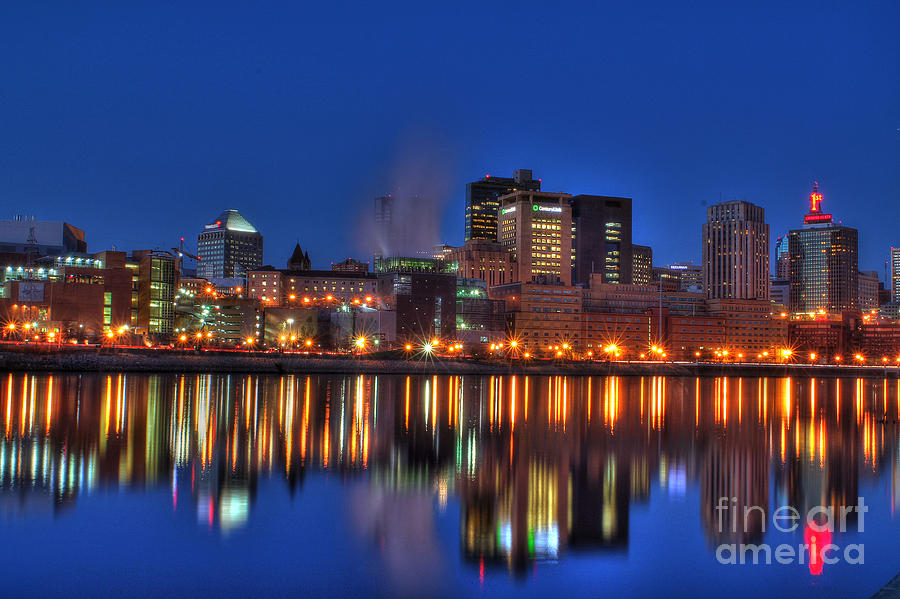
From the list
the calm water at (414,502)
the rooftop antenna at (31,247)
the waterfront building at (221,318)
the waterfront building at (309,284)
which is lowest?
the calm water at (414,502)

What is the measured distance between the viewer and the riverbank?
7588 cm

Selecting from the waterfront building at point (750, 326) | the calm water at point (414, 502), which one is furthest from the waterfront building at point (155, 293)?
the waterfront building at point (750, 326)

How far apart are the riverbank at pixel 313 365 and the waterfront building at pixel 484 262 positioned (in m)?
75.6

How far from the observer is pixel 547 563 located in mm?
12656

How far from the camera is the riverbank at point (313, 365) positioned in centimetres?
7588

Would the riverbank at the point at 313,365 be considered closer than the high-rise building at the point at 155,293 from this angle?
Yes

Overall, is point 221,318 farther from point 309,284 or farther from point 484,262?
point 484,262

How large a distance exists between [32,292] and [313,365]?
126ft

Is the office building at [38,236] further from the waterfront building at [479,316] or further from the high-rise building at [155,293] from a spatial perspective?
the waterfront building at [479,316]

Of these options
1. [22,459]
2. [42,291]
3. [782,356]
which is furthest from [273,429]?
[782,356]

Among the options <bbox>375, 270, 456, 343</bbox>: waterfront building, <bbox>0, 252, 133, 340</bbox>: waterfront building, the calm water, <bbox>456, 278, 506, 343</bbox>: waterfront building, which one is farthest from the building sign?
the calm water

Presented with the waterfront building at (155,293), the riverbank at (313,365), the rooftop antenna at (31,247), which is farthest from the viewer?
the rooftop antenna at (31,247)

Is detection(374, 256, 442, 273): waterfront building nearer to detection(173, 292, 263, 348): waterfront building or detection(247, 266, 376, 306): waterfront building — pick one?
detection(247, 266, 376, 306): waterfront building

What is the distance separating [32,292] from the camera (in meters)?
102
